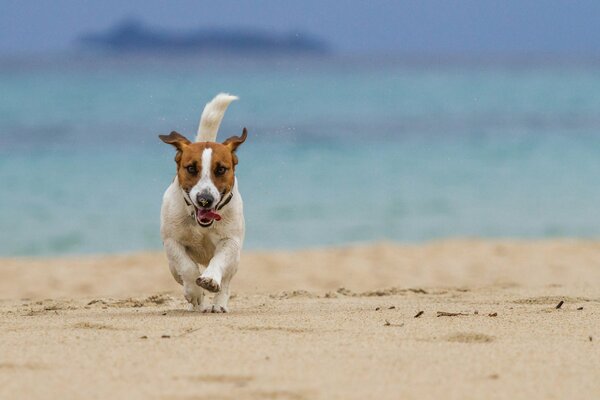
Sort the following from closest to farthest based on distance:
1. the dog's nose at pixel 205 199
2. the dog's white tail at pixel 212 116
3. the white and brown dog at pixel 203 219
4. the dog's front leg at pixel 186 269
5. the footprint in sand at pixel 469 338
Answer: the footprint in sand at pixel 469 338
the dog's nose at pixel 205 199
the white and brown dog at pixel 203 219
the dog's front leg at pixel 186 269
the dog's white tail at pixel 212 116

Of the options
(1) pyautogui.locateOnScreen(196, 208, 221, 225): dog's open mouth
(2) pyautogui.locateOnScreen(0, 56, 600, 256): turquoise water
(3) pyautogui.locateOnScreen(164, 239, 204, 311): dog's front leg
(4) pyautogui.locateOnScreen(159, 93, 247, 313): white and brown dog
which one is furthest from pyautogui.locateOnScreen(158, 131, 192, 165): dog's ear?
(2) pyautogui.locateOnScreen(0, 56, 600, 256): turquoise water

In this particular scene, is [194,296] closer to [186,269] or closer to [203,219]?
[186,269]

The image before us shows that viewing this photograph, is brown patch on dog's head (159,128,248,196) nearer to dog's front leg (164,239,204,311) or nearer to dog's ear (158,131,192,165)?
dog's ear (158,131,192,165)

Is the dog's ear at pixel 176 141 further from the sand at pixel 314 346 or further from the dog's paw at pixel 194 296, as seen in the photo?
the sand at pixel 314 346

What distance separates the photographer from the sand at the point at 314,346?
14.8 ft

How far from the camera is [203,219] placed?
6.60m

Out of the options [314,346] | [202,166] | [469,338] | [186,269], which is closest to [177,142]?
[202,166]

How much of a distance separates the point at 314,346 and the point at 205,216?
5.04ft

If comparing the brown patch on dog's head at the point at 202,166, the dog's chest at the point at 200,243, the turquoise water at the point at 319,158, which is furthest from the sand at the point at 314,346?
the turquoise water at the point at 319,158

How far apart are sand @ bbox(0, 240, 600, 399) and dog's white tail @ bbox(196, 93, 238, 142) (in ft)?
3.53

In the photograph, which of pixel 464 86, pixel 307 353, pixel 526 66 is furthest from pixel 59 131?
pixel 526 66

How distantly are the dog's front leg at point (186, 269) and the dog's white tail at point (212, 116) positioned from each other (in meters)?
0.81

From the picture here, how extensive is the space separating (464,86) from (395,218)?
30.0 m

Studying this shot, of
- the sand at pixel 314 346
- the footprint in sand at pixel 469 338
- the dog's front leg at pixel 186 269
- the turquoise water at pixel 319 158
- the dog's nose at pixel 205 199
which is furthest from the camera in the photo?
the turquoise water at pixel 319 158
